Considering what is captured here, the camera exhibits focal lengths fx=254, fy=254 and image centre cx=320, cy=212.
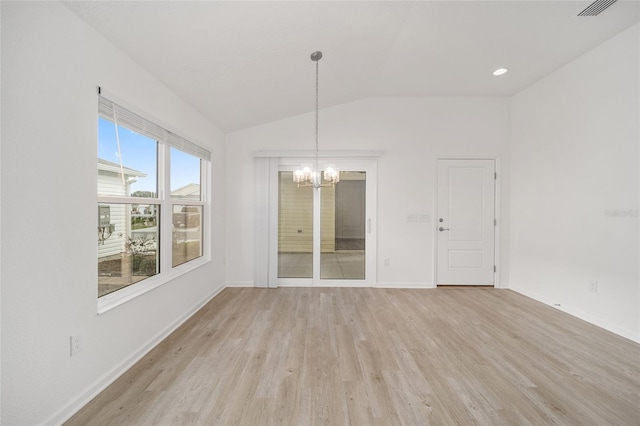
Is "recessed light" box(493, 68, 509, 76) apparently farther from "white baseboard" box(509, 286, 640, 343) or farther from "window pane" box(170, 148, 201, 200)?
"window pane" box(170, 148, 201, 200)

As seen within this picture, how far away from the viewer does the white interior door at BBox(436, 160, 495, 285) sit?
14.1ft

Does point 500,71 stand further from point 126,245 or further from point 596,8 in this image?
point 126,245

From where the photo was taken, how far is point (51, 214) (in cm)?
151

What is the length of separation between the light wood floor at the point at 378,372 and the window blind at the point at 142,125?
201cm

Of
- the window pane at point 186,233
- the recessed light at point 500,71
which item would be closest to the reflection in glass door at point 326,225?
the window pane at point 186,233

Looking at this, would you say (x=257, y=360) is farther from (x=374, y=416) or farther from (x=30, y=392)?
(x=30, y=392)

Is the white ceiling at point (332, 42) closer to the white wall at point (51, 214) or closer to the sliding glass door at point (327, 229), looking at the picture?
the white wall at point (51, 214)

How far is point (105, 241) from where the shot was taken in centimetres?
201

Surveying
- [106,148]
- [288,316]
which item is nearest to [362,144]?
[288,316]

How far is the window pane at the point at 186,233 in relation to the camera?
9.96 ft

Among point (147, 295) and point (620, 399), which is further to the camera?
point (147, 295)

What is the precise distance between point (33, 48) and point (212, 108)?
2.00m

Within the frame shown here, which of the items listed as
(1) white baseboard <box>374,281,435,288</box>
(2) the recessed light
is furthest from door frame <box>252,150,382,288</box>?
(2) the recessed light

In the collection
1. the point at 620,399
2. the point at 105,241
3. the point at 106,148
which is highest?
the point at 106,148
